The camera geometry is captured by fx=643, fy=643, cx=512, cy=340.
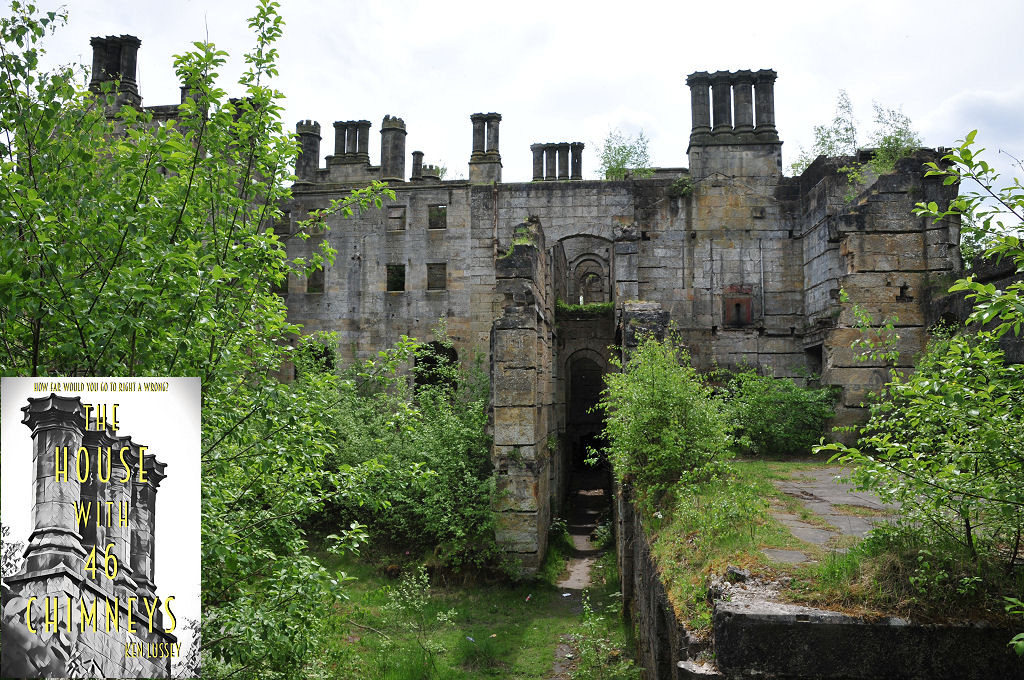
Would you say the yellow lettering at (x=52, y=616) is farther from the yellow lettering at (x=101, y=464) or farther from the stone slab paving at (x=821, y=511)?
the stone slab paving at (x=821, y=511)

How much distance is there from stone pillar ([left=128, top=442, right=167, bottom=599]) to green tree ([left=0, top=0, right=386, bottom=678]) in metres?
0.53

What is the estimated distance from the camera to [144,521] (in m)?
3.01

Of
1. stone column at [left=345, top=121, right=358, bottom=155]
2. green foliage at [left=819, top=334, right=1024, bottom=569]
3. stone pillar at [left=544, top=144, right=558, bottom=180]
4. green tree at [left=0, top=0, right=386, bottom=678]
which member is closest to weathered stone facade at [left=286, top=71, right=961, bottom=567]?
stone pillar at [left=544, top=144, right=558, bottom=180]

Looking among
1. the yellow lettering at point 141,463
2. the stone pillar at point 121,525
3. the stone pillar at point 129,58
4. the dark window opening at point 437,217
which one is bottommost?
the stone pillar at point 121,525

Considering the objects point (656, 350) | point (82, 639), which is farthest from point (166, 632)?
point (656, 350)

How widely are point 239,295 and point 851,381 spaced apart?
12.2 metres

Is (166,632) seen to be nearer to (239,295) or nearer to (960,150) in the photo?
(239,295)

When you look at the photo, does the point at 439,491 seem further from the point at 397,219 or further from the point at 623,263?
the point at 397,219

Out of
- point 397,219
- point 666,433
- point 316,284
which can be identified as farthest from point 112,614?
point 316,284

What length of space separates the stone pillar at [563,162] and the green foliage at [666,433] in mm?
14537

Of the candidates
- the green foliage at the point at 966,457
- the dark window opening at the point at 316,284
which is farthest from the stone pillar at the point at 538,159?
the green foliage at the point at 966,457

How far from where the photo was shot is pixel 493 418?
11922 millimetres

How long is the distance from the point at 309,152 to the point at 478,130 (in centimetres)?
571

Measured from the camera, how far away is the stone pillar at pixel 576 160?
70.4ft
